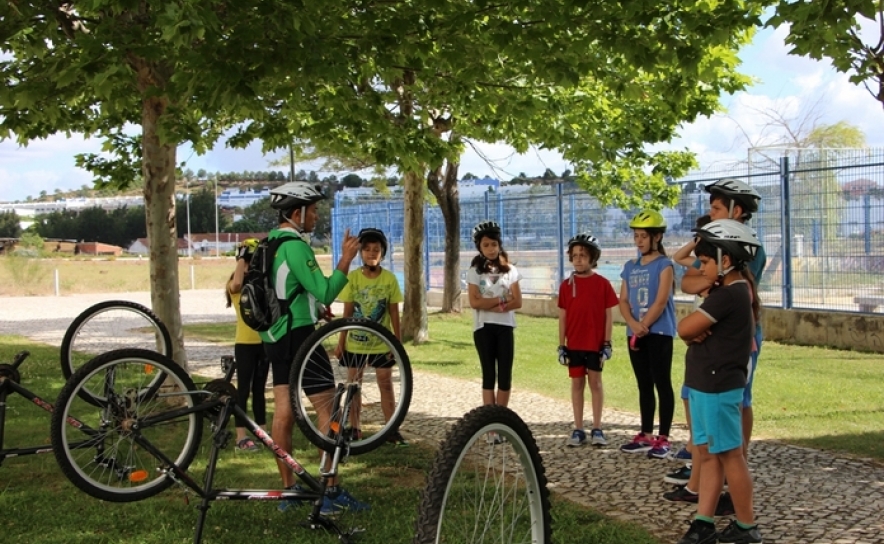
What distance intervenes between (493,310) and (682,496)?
91.8 inches

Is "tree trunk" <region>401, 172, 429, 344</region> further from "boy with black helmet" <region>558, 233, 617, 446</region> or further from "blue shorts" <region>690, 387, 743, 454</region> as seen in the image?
"blue shorts" <region>690, 387, 743, 454</region>

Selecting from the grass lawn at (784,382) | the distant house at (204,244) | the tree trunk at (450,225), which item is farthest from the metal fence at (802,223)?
the distant house at (204,244)

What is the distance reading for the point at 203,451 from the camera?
7.98 metres

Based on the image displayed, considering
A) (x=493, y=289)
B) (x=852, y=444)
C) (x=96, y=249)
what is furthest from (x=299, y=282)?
(x=96, y=249)

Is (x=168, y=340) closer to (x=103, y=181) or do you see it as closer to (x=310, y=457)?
(x=310, y=457)

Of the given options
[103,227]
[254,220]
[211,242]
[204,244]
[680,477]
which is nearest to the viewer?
[680,477]

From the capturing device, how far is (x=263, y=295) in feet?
18.9

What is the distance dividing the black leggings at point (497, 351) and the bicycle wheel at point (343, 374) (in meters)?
1.59

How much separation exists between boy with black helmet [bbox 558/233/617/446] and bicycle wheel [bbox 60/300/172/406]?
3.55 metres

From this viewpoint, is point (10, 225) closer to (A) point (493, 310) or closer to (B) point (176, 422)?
(A) point (493, 310)

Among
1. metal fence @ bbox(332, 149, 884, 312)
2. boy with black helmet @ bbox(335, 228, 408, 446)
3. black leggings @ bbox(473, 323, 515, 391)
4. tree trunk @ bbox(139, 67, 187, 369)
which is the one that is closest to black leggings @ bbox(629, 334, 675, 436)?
black leggings @ bbox(473, 323, 515, 391)

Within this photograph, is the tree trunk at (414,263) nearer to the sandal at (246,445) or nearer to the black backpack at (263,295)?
the sandal at (246,445)

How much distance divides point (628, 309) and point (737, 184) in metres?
1.79

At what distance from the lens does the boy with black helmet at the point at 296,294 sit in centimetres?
568
